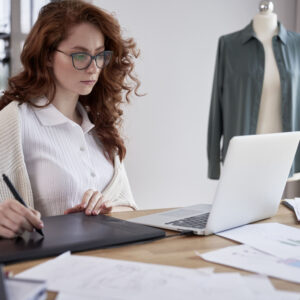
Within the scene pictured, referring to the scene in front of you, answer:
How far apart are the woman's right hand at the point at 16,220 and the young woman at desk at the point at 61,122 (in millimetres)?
514

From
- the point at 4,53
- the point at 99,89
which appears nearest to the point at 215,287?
the point at 99,89

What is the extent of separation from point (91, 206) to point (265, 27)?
190 centimetres

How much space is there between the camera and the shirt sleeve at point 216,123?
122 inches

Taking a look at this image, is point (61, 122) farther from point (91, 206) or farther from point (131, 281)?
point (131, 281)

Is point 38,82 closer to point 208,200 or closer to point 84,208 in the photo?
point 84,208

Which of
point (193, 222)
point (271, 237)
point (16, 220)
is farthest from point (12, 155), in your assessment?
point (271, 237)

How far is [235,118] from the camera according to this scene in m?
3.01

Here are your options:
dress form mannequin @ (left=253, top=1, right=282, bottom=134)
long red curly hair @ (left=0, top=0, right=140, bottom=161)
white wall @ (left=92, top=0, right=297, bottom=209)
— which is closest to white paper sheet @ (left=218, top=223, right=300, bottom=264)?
long red curly hair @ (left=0, top=0, right=140, bottom=161)

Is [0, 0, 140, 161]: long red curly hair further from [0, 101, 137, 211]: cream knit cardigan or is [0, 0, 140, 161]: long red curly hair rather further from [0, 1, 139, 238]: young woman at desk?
[0, 101, 137, 211]: cream knit cardigan

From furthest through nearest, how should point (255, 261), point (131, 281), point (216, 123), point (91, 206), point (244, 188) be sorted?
point (216, 123) < point (91, 206) < point (244, 188) < point (255, 261) < point (131, 281)

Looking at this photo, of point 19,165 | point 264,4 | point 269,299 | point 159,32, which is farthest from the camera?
point 159,32

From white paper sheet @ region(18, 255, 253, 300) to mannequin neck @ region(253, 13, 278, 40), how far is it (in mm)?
2259

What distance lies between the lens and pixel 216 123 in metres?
3.14

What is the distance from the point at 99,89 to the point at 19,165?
62 centimetres
